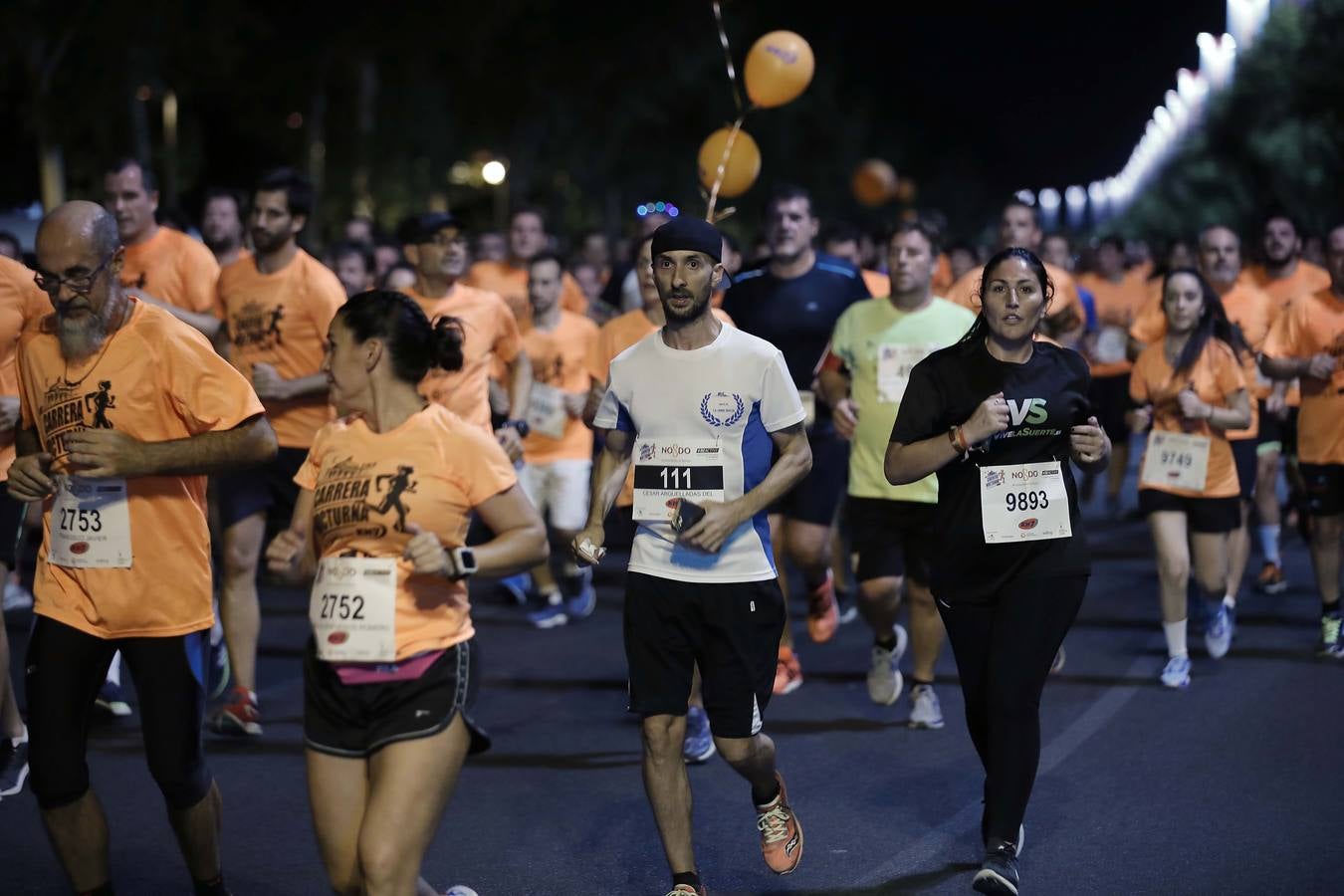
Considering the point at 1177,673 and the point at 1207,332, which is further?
the point at 1207,332

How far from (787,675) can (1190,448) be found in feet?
7.52

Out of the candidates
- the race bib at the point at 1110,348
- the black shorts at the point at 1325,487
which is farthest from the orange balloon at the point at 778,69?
the race bib at the point at 1110,348

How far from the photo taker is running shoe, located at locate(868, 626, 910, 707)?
27.7 feet

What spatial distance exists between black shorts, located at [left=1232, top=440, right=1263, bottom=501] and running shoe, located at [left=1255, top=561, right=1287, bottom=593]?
2163mm

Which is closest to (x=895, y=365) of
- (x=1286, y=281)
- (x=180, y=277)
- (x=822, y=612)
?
(x=822, y=612)

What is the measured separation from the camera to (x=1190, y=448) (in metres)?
8.84

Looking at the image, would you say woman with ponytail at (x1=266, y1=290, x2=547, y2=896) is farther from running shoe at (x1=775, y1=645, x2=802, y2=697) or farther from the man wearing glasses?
running shoe at (x1=775, y1=645, x2=802, y2=697)

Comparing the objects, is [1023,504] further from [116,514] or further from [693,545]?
[116,514]

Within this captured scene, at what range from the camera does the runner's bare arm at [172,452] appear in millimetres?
4953

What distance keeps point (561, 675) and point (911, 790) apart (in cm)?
273

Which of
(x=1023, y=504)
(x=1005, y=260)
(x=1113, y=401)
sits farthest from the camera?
(x=1113, y=401)

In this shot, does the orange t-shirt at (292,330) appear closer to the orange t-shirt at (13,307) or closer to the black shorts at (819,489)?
the orange t-shirt at (13,307)

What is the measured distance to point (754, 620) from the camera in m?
5.52

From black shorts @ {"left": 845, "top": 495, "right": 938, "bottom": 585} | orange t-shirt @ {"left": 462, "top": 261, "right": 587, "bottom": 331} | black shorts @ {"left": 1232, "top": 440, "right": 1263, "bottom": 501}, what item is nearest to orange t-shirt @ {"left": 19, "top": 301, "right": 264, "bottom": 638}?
black shorts @ {"left": 845, "top": 495, "right": 938, "bottom": 585}
